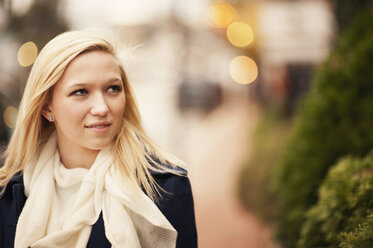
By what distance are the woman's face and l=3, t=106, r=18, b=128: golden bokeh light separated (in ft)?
12.9

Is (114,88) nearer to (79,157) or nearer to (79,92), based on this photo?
(79,92)

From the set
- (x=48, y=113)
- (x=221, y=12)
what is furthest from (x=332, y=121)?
(x=221, y=12)

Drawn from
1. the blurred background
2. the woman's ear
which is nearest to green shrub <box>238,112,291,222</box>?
the blurred background

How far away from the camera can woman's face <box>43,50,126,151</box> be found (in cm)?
182

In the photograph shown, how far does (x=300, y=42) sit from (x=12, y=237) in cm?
1245

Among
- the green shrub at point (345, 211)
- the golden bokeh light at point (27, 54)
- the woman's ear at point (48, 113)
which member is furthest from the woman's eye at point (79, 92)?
the golden bokeh light at point (27, 54)

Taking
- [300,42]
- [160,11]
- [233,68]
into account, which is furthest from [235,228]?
[233,68]

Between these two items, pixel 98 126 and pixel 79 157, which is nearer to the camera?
pixel 98 126

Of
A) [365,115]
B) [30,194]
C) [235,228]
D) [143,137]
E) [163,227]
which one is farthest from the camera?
[235,228]

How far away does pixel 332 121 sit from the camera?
3.09 m

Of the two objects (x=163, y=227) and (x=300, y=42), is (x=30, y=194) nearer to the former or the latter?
(x=163, y=227)

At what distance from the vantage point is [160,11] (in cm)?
875

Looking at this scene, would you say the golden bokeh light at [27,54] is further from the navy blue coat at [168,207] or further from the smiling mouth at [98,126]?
the smiling mouth at [98,126]

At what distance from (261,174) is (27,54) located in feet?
13.6
